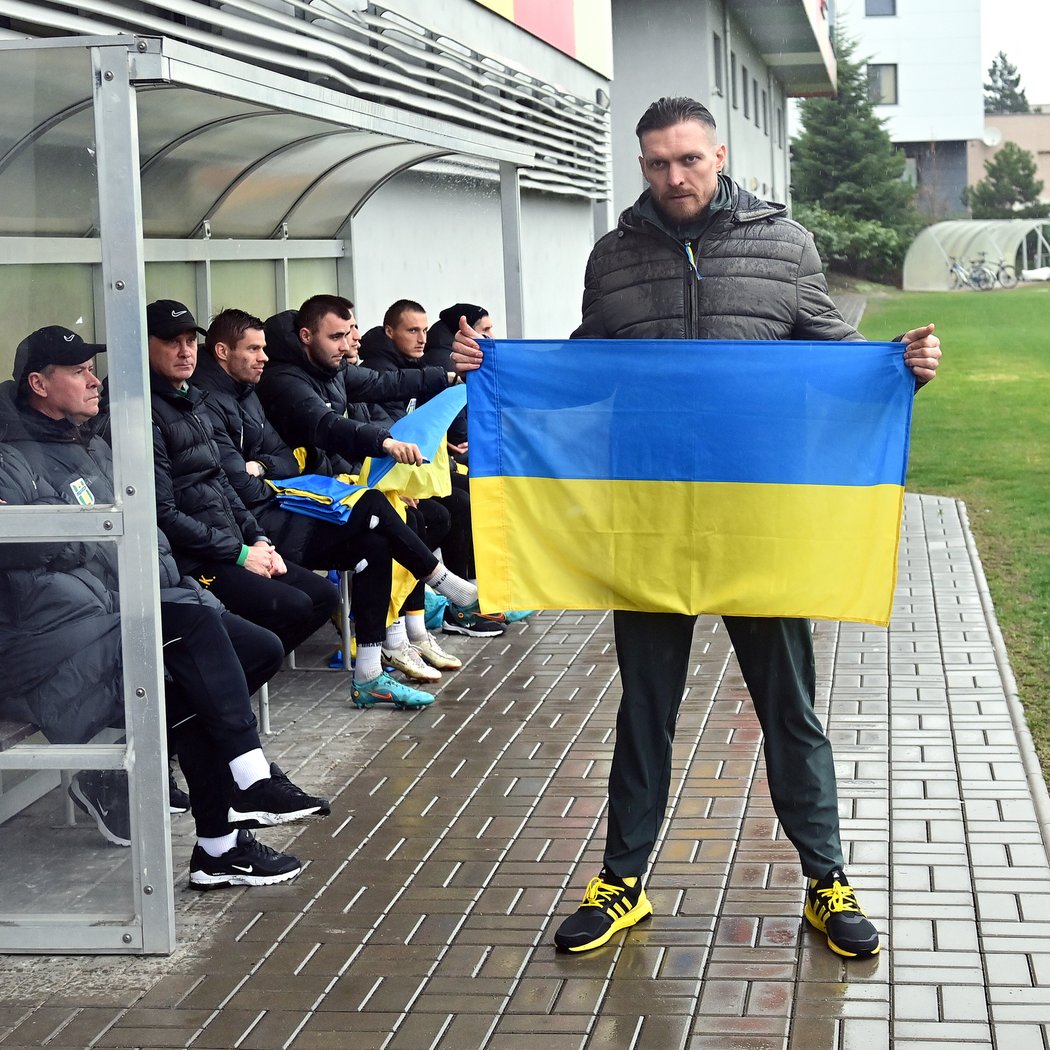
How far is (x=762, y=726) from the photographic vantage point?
186 inches

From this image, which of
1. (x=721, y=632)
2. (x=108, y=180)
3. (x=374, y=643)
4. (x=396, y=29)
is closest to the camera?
(x=108, y=180)

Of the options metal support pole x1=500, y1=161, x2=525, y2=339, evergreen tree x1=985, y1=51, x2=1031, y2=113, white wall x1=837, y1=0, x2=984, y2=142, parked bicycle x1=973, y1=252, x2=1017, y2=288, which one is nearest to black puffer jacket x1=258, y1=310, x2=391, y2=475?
metal support pole x1=500, y1=161, x2=525, y2=339

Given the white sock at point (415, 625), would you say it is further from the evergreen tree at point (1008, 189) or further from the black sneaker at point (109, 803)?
the evergreen tree at point (1008, 189)

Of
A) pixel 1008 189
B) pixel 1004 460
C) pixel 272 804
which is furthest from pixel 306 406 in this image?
pixel 1008 189

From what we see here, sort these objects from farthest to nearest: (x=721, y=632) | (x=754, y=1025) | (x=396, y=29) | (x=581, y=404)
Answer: (x=396, y=29)
(x=721, y=632)
(x=581, y=404)
(x=754, y=1025)

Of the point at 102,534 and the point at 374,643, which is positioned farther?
the point at 374,643

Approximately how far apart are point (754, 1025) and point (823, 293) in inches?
79.5

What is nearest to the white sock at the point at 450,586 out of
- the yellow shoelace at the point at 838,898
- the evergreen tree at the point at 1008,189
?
the yellow shoelace at the point at 838,898

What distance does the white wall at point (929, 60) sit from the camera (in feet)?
269

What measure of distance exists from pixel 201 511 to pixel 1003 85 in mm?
156021

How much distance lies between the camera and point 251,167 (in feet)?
26.8

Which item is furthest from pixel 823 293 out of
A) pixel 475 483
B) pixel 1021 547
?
pixel 1021 547

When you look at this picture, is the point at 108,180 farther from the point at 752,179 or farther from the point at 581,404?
the point at 752,179

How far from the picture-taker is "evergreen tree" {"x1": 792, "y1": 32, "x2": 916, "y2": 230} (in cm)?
6412
